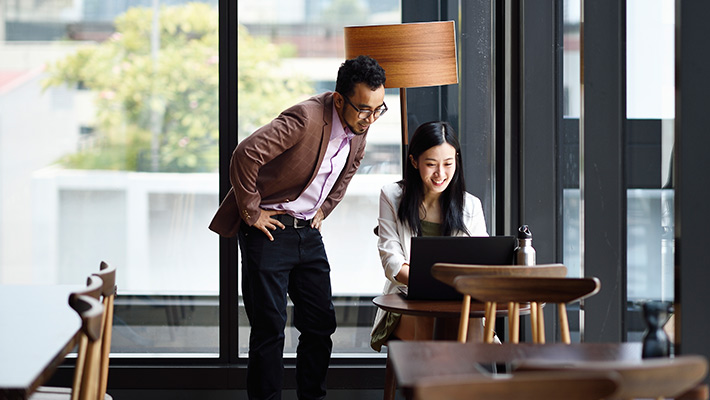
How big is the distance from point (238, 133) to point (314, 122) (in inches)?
38.7

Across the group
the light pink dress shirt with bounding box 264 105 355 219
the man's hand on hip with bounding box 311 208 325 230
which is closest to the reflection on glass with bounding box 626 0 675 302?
the light pink dress shirt with bounding box 264 105 355 219

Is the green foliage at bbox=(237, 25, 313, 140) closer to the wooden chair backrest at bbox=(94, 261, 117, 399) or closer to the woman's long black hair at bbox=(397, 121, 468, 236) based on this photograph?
the woman's long black hair at bbox=(397, 121, 468, 236)

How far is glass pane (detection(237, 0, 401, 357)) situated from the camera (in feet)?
13.1

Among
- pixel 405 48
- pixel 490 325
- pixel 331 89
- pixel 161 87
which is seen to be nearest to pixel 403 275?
pixel 490 325

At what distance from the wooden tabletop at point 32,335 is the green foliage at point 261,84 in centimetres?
153

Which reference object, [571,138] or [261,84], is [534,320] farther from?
[261,84]

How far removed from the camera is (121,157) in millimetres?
3971

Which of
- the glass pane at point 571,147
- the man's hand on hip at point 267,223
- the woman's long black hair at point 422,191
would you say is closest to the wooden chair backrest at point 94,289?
the man's hand on hip at point 267,223

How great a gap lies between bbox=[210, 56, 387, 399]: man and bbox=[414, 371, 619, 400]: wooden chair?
1855mm

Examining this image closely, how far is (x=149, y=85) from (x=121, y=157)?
0.39 metres

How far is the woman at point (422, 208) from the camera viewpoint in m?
3.14

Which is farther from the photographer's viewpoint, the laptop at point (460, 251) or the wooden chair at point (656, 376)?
the laptop at point (460, 251)

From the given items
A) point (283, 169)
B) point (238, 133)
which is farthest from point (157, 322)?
point (283, 169)

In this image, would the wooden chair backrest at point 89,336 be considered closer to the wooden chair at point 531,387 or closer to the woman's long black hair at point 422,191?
the wooden chair at point 531,387
